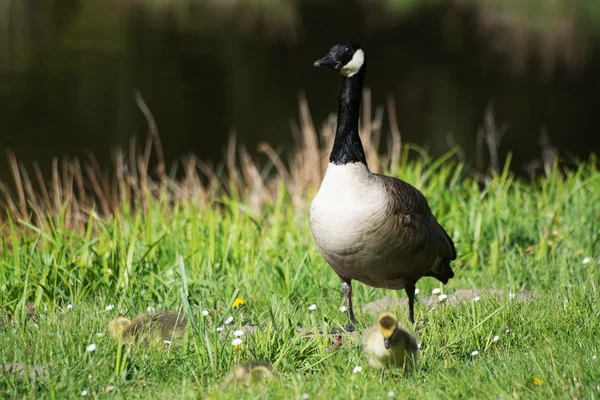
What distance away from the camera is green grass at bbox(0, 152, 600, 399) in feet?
11.9

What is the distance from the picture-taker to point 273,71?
23.5m

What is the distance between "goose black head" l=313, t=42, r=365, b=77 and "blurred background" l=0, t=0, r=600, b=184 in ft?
31.3

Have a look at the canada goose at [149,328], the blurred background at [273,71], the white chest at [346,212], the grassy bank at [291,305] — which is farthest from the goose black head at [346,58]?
the blurred background at [273,71]

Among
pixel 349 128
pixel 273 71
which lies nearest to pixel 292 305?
pixel 349 128

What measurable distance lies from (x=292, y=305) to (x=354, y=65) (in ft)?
5.47

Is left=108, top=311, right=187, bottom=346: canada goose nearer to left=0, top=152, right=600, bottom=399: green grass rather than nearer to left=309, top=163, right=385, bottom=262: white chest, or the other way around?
left=0, top=152, right=600, bottom=399: green grass

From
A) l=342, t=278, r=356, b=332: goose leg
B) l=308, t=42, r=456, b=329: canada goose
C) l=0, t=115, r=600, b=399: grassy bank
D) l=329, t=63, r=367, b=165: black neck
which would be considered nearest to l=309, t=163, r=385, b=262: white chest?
l=308, t=42, r=456, b=329: canada goose

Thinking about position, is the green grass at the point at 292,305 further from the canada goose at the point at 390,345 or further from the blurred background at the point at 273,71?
the blurred background at the point at 273,71

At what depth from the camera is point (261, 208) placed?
8734mm

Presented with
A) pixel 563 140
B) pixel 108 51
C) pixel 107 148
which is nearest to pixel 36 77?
pixel 108 51

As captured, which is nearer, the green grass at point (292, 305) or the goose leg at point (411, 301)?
the green grass at point (292, 305)

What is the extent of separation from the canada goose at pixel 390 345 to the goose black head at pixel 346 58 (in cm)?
179

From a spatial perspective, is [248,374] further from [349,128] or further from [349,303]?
[349,128]

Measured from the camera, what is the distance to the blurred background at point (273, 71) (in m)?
18.4
